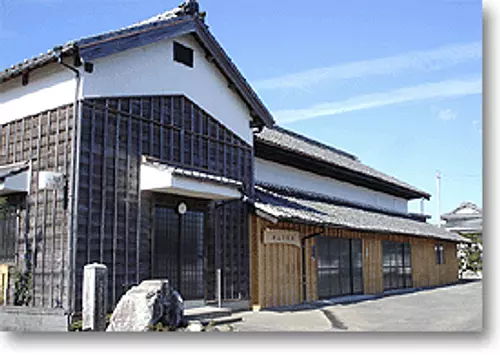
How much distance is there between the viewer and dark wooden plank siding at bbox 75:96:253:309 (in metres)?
7.37

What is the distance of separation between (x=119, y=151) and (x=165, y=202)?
109cm

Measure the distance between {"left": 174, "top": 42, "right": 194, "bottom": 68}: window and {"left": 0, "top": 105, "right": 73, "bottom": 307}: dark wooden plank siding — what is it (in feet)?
7.10

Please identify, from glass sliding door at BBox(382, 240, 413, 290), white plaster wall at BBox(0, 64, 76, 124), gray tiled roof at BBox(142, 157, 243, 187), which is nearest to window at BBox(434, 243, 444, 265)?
glass sliding door at BBox(382, 240, 413, 290)

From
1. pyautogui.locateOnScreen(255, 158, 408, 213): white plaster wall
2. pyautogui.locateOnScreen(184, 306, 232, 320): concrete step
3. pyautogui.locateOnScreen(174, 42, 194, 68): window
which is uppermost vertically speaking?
pyautogui.locateOnScreen(174, 42, 194, 68): window

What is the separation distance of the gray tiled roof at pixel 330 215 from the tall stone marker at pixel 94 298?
11.5ft

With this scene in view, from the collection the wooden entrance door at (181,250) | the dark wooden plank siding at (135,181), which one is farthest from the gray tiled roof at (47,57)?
the wooden entrance door at (181,250)

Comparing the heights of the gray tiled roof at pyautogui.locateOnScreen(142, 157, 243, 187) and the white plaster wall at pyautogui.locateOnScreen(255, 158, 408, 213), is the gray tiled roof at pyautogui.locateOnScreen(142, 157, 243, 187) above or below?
below

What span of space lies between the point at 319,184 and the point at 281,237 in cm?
396

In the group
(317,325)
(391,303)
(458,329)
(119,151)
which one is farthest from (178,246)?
(391,303)

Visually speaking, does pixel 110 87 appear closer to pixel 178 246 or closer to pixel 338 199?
pixel 178 246

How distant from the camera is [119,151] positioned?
25.6ft

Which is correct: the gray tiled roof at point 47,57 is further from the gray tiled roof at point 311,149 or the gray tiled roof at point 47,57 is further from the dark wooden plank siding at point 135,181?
the gray tiled roof at point 311,149

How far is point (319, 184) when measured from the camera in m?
14.0

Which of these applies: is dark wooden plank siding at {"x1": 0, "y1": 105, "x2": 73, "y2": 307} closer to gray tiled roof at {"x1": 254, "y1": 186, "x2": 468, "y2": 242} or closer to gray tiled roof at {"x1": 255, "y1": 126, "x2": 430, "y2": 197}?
gray tiled roof at {"x1": 254, "y1": 186, "x2": 468, "y2": 242}
